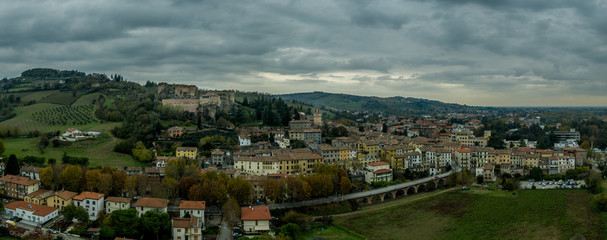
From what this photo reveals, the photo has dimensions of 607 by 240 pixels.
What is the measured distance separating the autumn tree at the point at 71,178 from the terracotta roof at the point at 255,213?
65.2ft

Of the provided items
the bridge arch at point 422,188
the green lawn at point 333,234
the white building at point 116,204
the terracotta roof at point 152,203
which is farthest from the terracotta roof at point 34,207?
the bridge arch at point 422,188

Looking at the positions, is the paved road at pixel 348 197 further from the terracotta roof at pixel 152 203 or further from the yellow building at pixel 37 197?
the yellow building at pixel 37 197

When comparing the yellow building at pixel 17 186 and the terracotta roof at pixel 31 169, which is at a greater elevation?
the terracotta roof at pixel 31 169

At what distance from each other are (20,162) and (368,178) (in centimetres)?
4772

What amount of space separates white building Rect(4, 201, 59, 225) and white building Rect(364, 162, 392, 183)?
38.9 m

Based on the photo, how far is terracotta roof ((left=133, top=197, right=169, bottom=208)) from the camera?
39978mm

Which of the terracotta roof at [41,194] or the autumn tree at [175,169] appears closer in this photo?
the terracotta roof at [41,194]

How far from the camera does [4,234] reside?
115 ft

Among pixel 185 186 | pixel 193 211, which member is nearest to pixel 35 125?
pixel 185 186

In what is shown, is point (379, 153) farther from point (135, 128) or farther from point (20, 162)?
point (20, 162)

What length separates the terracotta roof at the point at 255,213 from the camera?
131 ft

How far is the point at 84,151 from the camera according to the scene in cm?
6344

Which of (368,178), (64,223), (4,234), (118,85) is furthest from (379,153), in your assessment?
(118,85)

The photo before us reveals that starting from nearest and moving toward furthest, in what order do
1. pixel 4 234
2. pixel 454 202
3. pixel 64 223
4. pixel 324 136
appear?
1. pixel 4 234
2. pixel 64 223
3. pixel 454 202
4. pixel 324 136
